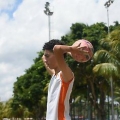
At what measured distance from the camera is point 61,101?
145 inches

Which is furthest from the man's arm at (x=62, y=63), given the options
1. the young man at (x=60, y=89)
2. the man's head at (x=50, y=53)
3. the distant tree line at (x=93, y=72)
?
the distant tree line at (x=93, y=72)

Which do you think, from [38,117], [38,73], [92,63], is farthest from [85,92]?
[38,117]

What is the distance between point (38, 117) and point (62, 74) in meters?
53.9

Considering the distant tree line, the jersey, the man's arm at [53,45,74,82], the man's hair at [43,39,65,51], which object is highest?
the distant tree line

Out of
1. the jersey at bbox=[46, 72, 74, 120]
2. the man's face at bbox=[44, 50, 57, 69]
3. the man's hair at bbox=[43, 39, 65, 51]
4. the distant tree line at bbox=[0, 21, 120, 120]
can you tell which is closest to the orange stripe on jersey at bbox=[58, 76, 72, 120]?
the jersey at bbox=[46, 72, 74, 120]

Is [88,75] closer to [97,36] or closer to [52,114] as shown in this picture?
[97,36]

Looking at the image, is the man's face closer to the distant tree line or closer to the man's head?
the man's head

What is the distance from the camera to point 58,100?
12.1 feet

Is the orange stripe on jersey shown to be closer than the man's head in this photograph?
Yes

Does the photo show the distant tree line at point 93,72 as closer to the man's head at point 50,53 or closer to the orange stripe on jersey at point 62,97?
the man's head at point 50,53

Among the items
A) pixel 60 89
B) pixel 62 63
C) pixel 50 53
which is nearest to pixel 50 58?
pixel 50 53

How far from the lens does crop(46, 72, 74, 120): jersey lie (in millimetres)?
3650

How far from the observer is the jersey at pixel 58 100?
365 centimetres

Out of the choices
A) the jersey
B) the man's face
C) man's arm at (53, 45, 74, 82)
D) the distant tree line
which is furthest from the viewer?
the distant tree line
